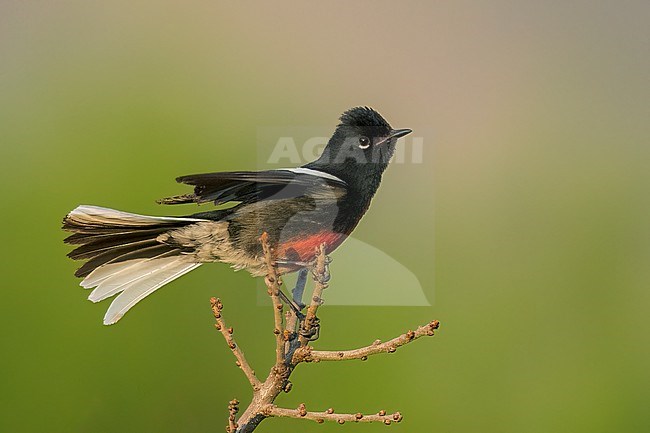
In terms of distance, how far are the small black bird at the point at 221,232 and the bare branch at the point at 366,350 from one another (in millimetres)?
378

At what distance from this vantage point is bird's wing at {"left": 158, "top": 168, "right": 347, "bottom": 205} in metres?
2.19

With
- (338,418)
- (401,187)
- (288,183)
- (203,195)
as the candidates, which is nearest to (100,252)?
(203,195)

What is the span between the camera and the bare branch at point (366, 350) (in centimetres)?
183

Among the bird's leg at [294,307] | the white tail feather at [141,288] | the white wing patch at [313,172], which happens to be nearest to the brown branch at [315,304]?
the bird's leg at [294,307]

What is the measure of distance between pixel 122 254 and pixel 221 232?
0.31m

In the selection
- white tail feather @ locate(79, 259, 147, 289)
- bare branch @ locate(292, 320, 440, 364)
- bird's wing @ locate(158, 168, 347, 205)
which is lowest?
bare branch @ locate(292, 320, 440, 364)

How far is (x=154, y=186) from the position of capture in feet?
15.4

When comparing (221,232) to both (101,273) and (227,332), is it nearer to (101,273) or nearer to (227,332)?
(101,273)

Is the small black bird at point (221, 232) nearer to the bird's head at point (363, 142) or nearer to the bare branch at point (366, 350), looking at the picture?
the bird's head at point (363, 142)

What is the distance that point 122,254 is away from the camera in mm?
2506

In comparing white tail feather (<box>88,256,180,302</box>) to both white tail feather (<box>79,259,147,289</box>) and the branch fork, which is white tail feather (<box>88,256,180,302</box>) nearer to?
white tail feather (<box>79,259,147,289</box>)

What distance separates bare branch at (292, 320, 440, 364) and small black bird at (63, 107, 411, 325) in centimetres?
38

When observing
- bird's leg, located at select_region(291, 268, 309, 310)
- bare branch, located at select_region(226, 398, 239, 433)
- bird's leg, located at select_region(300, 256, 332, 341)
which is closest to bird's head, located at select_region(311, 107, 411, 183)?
bird's leg, located at select_region(291, 268, 309, 310)

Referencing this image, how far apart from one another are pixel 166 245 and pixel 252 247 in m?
0.29
